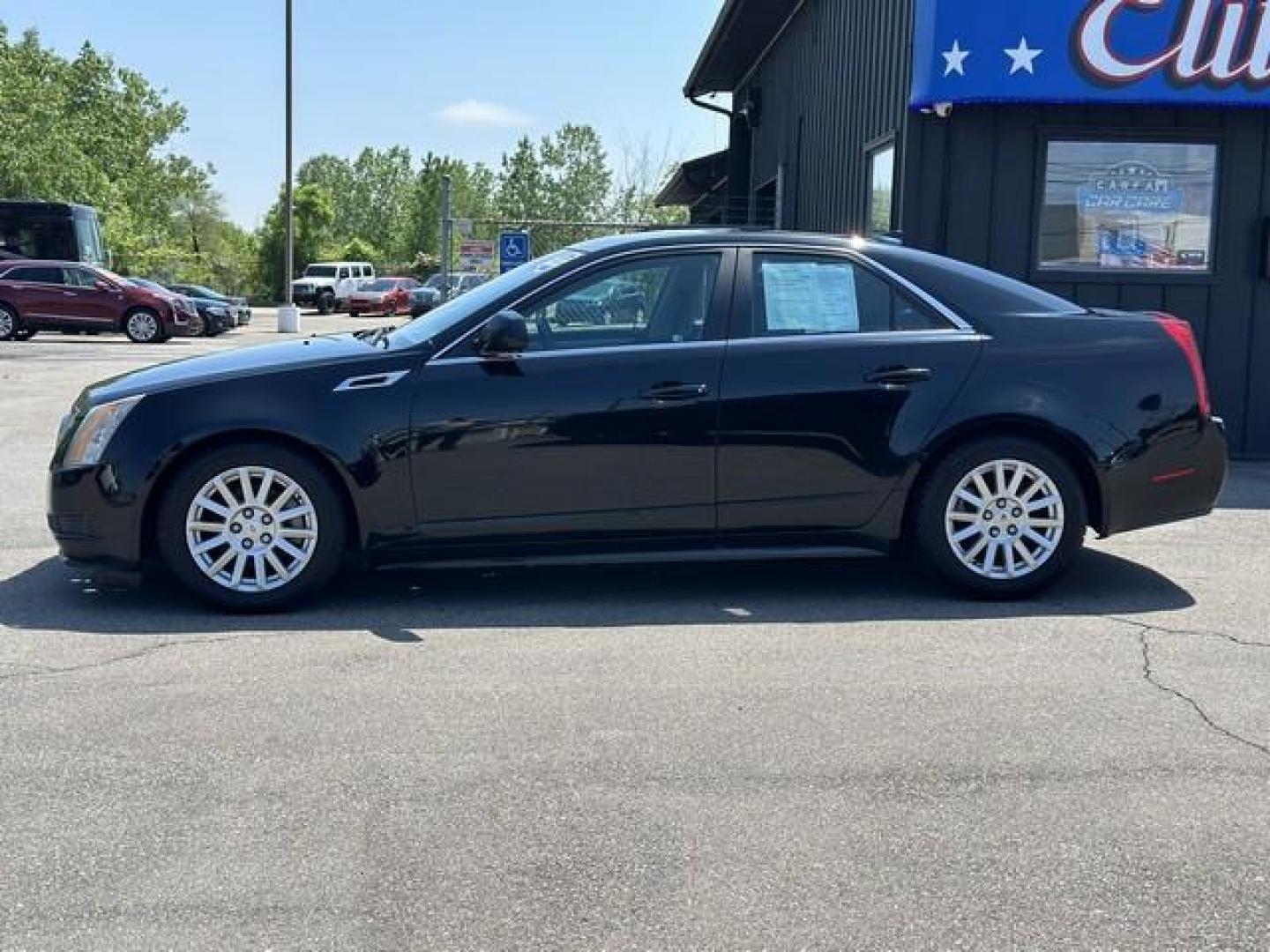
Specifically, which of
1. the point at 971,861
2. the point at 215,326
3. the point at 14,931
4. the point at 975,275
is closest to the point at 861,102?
the point at 975,275

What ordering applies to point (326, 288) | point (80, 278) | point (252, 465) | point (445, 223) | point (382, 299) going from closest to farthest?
1. point (252, 465)
2. point (445, 223)
3. point (80, 278)
4. point (382, 299)
5. point (326, 288)

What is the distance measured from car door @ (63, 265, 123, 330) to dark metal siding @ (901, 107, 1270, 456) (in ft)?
69.2

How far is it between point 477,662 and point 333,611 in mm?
992

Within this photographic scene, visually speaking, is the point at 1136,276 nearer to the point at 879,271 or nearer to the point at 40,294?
the point at 879,271

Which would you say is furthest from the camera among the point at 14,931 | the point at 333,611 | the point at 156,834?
the point at 333,611

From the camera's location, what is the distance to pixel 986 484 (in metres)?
5.86

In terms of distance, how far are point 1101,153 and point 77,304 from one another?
22238 millimetres

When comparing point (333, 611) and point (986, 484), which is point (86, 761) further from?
point (986, 484)

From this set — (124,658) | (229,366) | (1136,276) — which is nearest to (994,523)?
(229,366)

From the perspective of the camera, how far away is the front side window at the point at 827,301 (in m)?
5.89

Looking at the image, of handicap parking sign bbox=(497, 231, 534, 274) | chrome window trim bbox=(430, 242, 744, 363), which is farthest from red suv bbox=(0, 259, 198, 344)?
chrome window trim bbox=(430, 242, 744, 363)

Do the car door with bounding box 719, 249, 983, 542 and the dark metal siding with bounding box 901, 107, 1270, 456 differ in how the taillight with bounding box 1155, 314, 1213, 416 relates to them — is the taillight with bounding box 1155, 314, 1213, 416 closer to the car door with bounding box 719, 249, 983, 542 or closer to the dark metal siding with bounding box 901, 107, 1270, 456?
the car door with bounding box 719, 249, 983, 542

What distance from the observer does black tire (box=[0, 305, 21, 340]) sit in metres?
26.2

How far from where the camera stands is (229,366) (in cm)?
567
